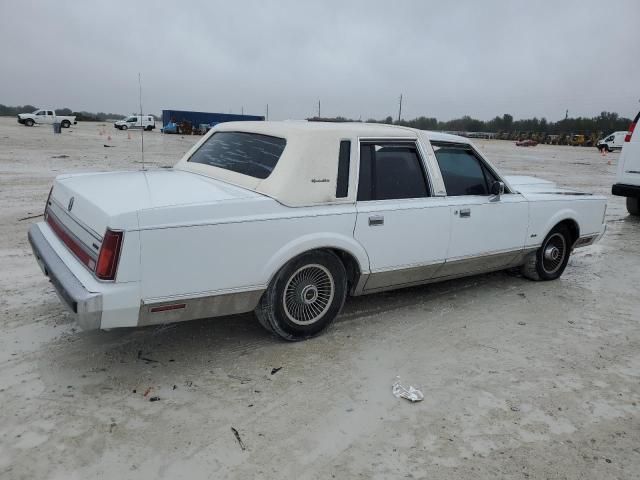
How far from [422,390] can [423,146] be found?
7.01 feet

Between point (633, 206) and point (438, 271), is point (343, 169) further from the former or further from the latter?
point (633, 206)

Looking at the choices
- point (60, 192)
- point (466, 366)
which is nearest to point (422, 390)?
point (466, 366)

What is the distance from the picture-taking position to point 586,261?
6852 mm

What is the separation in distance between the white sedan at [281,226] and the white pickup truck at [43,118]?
45.7 metres

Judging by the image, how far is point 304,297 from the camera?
393cm

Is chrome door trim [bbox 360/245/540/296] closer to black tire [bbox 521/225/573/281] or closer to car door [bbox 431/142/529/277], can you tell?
car door [bbox 431/142/529/277]

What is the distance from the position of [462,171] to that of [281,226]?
212 cm

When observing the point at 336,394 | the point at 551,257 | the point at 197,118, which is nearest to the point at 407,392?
the point at 336,394

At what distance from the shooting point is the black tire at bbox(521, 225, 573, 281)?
18.6 ft

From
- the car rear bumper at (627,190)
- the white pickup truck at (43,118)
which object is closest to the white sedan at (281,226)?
the car rear bumper at (627,190)

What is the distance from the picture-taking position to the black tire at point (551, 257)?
5681 millimetres

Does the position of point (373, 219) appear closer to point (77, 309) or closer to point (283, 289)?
point (283, 289)

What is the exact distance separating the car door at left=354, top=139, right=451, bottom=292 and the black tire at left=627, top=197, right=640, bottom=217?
25.5ft

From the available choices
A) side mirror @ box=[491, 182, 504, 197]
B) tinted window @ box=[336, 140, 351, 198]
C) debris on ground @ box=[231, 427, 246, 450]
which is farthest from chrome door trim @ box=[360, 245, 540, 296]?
debris on ground @ box=[231, 427, 246, 450]
